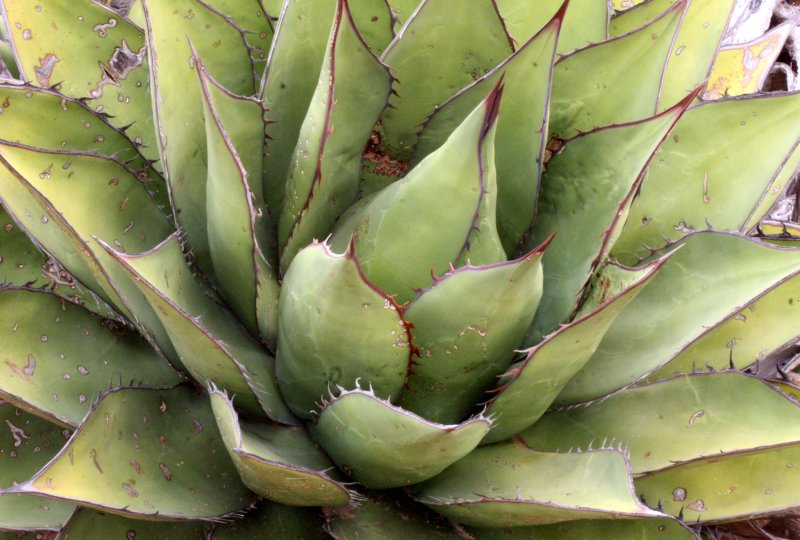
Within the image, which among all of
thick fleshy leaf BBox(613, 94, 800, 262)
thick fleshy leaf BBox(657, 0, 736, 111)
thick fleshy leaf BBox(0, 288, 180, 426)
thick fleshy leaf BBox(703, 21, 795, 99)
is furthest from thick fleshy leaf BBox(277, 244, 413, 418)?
thick fleshy leaf BBox(703, 21, 795, 99)

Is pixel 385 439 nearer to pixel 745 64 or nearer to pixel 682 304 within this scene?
pixel 682 304

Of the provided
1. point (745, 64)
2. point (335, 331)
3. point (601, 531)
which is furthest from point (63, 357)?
point (745, 64)

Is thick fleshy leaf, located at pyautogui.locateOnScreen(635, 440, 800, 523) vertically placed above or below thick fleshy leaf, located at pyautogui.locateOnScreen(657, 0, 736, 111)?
below

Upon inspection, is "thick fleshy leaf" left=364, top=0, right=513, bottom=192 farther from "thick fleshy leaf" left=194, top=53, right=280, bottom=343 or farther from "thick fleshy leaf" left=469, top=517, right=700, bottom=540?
"thick fleshy leaf" left=469, top=517, right=700, bottom=540

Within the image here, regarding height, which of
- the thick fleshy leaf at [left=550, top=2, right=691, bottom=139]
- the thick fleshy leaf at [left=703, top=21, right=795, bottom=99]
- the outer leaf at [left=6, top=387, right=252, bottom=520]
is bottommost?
the outer leaf at [left=6, top=387, right=252, bottom=520]

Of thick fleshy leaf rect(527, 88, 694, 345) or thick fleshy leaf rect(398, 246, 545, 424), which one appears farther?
thick fleshy leaf rect(527, 88, 694, 345)

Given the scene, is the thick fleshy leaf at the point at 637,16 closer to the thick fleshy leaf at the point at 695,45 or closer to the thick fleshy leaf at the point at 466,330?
the thick fleshy leaf at the point at 695,45

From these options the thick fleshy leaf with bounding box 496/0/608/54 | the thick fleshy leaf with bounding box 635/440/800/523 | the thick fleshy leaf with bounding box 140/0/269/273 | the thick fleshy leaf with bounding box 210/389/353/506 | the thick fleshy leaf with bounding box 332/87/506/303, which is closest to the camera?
the thick fleshy leaf with bounding box 210/389/353/506
